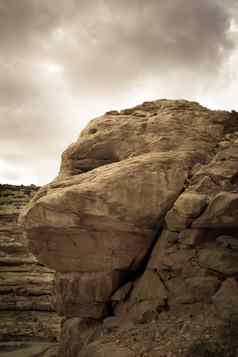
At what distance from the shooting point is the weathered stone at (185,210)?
10102 millimetres

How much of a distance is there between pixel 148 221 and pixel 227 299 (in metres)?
3.49

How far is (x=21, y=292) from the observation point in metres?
28.4

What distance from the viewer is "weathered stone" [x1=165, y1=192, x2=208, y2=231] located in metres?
10.1

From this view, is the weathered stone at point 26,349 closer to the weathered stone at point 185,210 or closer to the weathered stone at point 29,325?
the weathered stone at point 29,325

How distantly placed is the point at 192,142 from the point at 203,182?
7.04ft

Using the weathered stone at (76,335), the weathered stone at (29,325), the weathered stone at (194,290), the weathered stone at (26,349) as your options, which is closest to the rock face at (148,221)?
the weathered stone at (194,290)

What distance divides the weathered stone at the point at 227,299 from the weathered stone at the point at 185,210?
2044 millimetres

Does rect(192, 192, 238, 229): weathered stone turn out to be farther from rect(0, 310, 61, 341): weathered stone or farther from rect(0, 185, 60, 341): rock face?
rect(0, 310, 61, 341): weathered stone

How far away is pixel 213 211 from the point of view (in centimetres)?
969

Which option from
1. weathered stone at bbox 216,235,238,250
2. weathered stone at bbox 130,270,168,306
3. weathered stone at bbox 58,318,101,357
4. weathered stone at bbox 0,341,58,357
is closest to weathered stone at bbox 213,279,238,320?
weathered stone at bbox 216,235,238,250

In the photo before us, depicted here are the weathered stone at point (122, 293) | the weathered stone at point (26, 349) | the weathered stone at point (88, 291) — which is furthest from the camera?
the weathered stone at point (26, 349)

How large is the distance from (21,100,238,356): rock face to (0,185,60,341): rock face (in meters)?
12.9

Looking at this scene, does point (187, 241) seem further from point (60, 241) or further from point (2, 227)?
point (2, 227)

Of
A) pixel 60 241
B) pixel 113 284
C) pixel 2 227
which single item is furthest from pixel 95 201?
pixel 2 227
